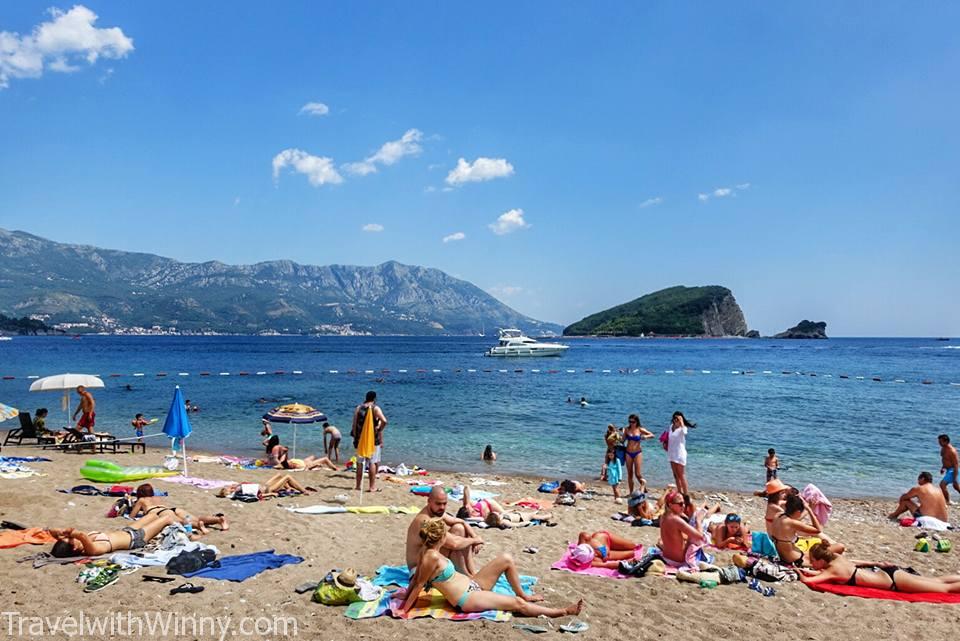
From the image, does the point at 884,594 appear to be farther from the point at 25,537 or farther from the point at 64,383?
the point at 64,383

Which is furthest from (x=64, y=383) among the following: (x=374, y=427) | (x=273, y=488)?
(x=374, y=427)

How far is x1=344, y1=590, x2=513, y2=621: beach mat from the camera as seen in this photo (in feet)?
21.2

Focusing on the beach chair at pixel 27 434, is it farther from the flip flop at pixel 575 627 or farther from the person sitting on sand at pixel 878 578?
the person sitting on sand at pixel 878 578

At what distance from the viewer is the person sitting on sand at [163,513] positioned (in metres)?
9.40

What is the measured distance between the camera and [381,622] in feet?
21.0

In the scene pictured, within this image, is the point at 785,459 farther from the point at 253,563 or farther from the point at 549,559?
the point at 253,563

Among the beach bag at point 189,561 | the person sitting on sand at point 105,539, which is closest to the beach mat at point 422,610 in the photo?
the beach bag at point 189,561

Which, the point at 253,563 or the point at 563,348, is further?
the point at 563,348

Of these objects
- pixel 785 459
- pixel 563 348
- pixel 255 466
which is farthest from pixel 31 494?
pixel 563 348

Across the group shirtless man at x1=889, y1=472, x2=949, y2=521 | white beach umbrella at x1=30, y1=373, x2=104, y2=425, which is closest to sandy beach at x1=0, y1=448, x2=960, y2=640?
shirtless man at x1=889, y1=472, x2=949, y2=521

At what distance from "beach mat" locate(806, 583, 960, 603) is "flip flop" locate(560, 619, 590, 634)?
3439 mm

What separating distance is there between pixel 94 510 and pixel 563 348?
82.1 meters

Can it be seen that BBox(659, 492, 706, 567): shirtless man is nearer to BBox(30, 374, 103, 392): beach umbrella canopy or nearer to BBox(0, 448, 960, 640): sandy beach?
BBox(0, 448, 960, 640): sandy beach

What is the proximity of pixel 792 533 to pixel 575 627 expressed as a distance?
4152 millimetres
